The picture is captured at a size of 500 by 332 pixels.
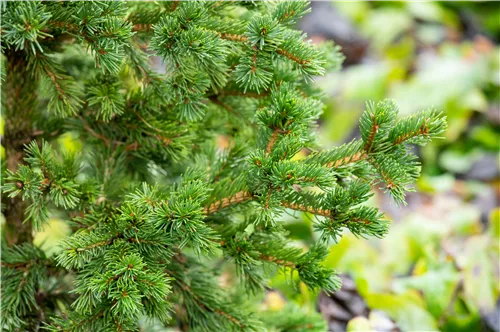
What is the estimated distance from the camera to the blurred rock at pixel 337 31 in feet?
13.8

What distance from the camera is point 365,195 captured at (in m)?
0.88

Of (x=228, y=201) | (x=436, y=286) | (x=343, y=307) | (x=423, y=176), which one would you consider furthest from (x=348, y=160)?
(x=423, y=176)

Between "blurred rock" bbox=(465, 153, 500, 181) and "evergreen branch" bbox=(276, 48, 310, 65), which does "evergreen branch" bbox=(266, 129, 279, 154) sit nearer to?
"evergreen branch" bbox=(276, 48, 310, 65)

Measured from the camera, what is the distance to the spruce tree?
86 cm

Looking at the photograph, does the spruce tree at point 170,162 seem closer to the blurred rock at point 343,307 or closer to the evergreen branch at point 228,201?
the evergreen branch at point 228,201

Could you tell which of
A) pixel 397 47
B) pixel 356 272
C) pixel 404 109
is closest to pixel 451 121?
pixel 404 109

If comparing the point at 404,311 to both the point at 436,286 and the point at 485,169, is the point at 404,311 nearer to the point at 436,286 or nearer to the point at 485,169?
the point at 436,286

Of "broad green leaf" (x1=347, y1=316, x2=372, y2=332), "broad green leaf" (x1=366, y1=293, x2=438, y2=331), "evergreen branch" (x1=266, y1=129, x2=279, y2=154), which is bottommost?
"broad green leaf" (x1=366, y1=293, x2=438, y2=331)

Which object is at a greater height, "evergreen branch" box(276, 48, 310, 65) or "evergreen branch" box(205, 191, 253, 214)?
"evergreen branch" box(276, 48, 310, 65)

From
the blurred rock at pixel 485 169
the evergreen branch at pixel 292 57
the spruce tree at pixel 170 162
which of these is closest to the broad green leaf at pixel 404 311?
the spruce tree at pixel 170 162

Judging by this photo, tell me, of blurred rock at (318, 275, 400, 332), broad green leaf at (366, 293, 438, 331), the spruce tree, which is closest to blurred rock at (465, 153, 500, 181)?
broad green leaf at (366, 293, 438, 331)

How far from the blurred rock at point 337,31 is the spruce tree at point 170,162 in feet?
10.2

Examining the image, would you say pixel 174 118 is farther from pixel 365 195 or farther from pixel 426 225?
pixel 426 225

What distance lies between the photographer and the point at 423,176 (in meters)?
3.56
